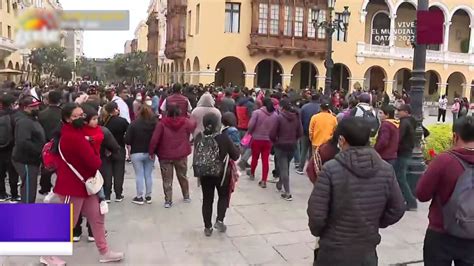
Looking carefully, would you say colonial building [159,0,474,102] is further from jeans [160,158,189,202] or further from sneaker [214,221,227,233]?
sneaker [214,221,227,233]

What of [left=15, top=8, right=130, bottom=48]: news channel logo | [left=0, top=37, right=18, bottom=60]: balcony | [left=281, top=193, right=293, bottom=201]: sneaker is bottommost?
[left=281, top=193, right=293, bottom=201]: sneaker

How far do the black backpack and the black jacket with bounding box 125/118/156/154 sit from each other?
1673mm

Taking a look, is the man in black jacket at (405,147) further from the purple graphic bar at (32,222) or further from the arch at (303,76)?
the arch at (303,76)

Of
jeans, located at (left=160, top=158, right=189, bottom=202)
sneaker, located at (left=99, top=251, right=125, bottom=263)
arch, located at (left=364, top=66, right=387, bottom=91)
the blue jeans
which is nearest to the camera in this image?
sneaker, located at (left=99, top=251, right=125, bottom=263)

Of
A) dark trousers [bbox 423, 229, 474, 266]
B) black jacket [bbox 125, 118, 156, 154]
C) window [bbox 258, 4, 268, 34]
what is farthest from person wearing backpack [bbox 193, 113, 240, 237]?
window [bbox 258, 4, 268, 34]

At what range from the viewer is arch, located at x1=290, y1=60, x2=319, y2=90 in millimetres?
34719

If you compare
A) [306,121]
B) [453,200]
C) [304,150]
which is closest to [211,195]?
[453,200]

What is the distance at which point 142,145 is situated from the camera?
7.57 m

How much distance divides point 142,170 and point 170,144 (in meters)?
0.70

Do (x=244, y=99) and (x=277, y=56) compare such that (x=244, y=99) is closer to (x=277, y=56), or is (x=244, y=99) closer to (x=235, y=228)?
(x=235, y=228)

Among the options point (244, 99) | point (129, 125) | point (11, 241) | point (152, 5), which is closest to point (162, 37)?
point (152, 5)

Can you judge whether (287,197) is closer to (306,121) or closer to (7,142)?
(306,121)

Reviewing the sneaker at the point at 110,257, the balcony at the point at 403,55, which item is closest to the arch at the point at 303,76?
the balcony at the point at 403,55

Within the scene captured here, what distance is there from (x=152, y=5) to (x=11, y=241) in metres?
54.6
